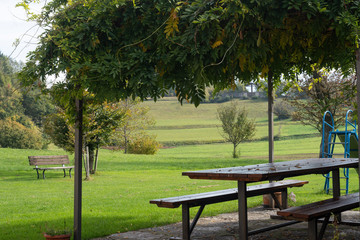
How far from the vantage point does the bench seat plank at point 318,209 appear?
4.60m

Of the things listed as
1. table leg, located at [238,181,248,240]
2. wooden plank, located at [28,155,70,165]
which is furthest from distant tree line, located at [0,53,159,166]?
table leg, located at [238,181,248,240]

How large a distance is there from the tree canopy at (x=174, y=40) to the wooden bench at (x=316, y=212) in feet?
5.15

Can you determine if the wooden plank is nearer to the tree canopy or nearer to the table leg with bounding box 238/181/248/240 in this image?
the tree canopy

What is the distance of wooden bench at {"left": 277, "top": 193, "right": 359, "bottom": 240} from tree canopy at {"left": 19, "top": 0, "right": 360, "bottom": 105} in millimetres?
1568

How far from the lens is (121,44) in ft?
15.7

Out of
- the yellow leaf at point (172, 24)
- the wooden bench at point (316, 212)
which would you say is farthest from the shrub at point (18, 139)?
the yellow leaf at point (172, 24)

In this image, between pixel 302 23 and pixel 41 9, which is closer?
pixel 302 23

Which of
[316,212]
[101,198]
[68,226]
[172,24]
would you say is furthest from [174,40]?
[101,198]

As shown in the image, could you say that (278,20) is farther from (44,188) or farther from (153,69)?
(44,188)

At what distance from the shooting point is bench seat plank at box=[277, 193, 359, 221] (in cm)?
460

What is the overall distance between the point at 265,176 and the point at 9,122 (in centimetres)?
4388

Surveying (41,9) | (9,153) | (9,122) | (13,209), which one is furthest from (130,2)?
(9,122)

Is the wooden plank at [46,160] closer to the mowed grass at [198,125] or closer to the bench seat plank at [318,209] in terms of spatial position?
the bench seat plank at [318,209]

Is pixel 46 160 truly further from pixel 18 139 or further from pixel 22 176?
pixel 18 139
